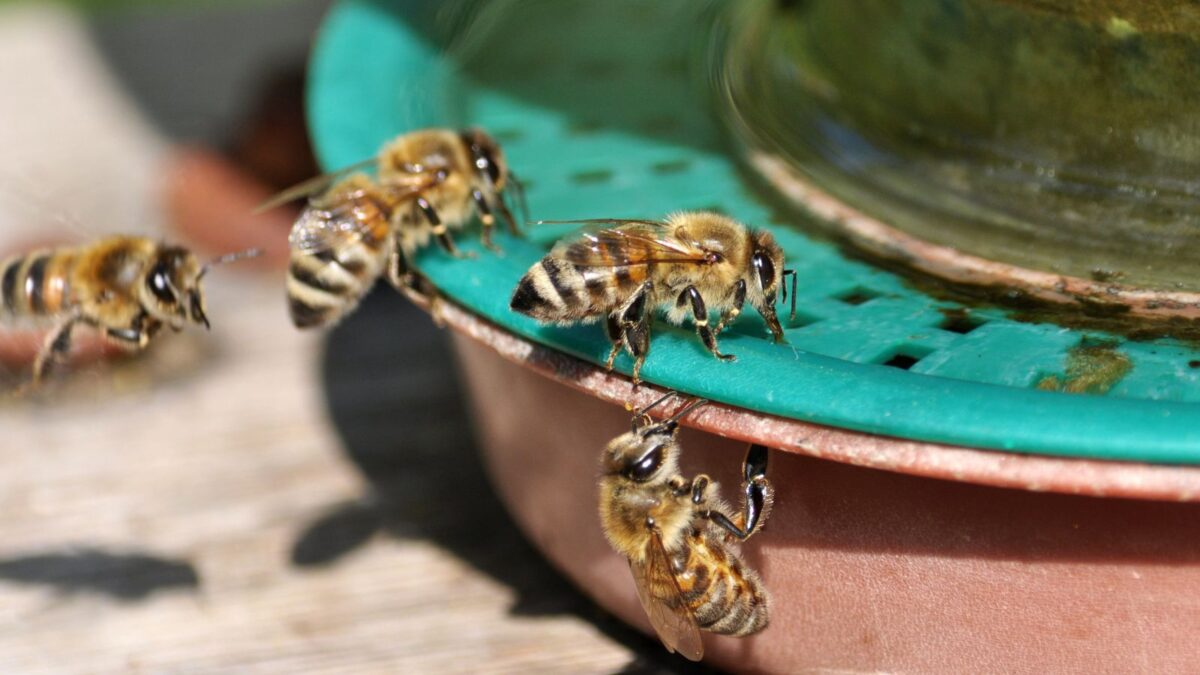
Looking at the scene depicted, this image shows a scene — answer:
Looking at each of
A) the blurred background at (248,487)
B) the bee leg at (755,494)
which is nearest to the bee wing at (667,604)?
the bee leg at (755,494)

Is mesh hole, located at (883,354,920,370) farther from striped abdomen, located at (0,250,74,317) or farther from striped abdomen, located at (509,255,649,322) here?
striped abdomen, located at (0,250,74,317)

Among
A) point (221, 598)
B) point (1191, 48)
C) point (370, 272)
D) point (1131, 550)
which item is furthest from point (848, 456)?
point (221, 598)

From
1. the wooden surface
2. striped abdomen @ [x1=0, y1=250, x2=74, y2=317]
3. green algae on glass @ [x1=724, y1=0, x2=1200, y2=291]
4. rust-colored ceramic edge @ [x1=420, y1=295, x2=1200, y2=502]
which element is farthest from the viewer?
striped abdomen @ [x1=0, y1=250, x2=74, y2=317]

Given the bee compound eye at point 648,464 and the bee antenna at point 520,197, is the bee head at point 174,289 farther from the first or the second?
the bee compound eye at point 648,464

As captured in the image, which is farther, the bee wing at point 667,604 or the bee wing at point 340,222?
the bee wing at point 340,222

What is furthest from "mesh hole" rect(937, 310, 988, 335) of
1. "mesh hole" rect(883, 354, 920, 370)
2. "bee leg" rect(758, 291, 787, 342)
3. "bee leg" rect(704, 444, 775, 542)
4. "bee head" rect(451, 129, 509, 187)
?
"bee head" rect(451, 129, 509, 187)

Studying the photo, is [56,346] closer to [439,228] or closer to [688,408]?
[439,228]

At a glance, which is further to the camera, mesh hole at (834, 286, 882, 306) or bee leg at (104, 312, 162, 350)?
bee leg at (104, 312, 162, 350)
